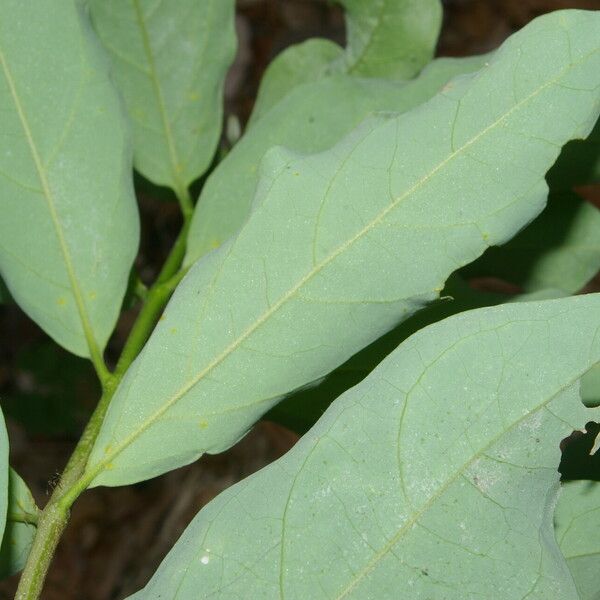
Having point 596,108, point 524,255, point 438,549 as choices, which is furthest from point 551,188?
point 438,549

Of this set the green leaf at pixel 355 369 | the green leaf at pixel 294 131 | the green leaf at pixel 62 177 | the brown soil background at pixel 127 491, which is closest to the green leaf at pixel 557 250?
the green leaf at pixel 355 369

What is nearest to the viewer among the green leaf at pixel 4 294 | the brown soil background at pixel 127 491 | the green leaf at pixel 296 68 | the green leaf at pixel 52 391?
the green leaf at pixel 4 294

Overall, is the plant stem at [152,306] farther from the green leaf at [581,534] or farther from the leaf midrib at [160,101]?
the green leaf at [581,534]

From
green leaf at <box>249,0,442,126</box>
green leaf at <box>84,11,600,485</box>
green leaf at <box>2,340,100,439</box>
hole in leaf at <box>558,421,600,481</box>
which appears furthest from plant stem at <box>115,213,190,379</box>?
green leaf at <box>2,340,100,439</box>

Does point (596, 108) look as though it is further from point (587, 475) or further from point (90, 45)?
point (90, 45)

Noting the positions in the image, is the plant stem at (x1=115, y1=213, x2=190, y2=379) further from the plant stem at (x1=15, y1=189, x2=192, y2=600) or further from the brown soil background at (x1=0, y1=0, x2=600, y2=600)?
the brown soil background at (x1=0, y1=0, x2=600, y2=600)

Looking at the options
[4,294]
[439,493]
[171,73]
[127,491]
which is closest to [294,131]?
[171,73]
